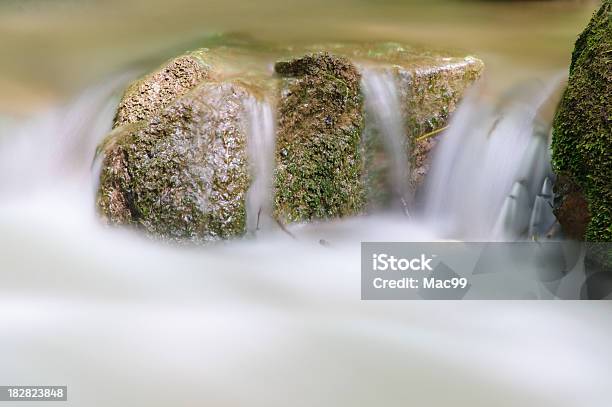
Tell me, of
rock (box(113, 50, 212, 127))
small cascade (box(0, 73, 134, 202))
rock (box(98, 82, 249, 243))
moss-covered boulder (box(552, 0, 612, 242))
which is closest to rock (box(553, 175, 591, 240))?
moss-covered boulder (box(552, 0, 612, 242))

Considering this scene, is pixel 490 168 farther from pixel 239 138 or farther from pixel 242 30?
pixel 242 30

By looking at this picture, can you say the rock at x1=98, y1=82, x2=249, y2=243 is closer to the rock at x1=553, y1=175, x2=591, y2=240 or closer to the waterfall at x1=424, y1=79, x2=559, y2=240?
the waterfall at x1=424, y1=79, x2=559, y2=240

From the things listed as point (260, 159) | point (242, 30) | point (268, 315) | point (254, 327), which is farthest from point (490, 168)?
point (242, 30)

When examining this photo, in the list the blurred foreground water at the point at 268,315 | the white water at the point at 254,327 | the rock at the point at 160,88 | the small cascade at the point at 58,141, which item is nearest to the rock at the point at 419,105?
the blurred foreground water at the point at 268,315

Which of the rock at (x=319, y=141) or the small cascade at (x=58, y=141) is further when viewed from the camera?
the small cascade at (x=58, y=141)

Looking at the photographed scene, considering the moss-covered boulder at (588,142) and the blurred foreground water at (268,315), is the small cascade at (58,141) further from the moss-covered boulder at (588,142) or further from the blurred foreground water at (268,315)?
the moss-covered boulder at (588,142)
